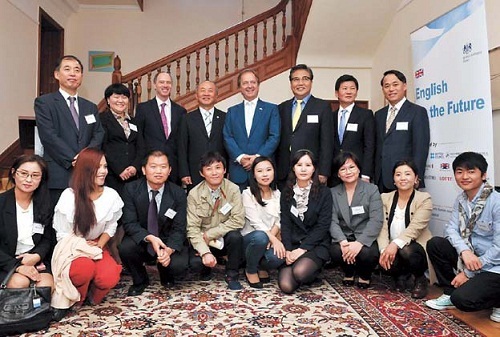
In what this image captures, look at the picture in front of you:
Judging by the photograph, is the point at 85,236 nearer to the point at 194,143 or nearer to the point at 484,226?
the point at 194,143

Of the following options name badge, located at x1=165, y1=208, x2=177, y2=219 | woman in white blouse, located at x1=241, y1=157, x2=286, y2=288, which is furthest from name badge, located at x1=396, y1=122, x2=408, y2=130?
name badge, located at x1=165, y1=208, x2=177, y2=219

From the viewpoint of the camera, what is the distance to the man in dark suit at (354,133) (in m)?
3.40

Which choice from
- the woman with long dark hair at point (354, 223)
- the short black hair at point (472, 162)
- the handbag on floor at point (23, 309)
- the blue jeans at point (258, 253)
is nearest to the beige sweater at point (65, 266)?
the handbag on floor at point (23, 309)

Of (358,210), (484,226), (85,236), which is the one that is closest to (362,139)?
(358,210)

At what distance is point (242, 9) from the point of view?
25.1 feet

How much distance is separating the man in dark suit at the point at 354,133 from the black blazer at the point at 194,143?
100 cm

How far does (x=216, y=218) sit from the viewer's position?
122 inches

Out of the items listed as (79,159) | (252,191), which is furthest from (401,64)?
(79,159)

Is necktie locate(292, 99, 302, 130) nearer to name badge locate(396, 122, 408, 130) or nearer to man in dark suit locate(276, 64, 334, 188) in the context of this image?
man in dark suit locate(276, 64, 334, 188)

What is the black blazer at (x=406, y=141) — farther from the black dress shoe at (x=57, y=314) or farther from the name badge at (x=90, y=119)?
the black dress shoe at (x=57, y=314)

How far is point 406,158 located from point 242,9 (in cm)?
540

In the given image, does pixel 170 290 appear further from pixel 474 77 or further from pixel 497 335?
pixel 474 77

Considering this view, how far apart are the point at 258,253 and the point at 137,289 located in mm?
857

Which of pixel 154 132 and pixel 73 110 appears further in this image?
pixel 154 132
